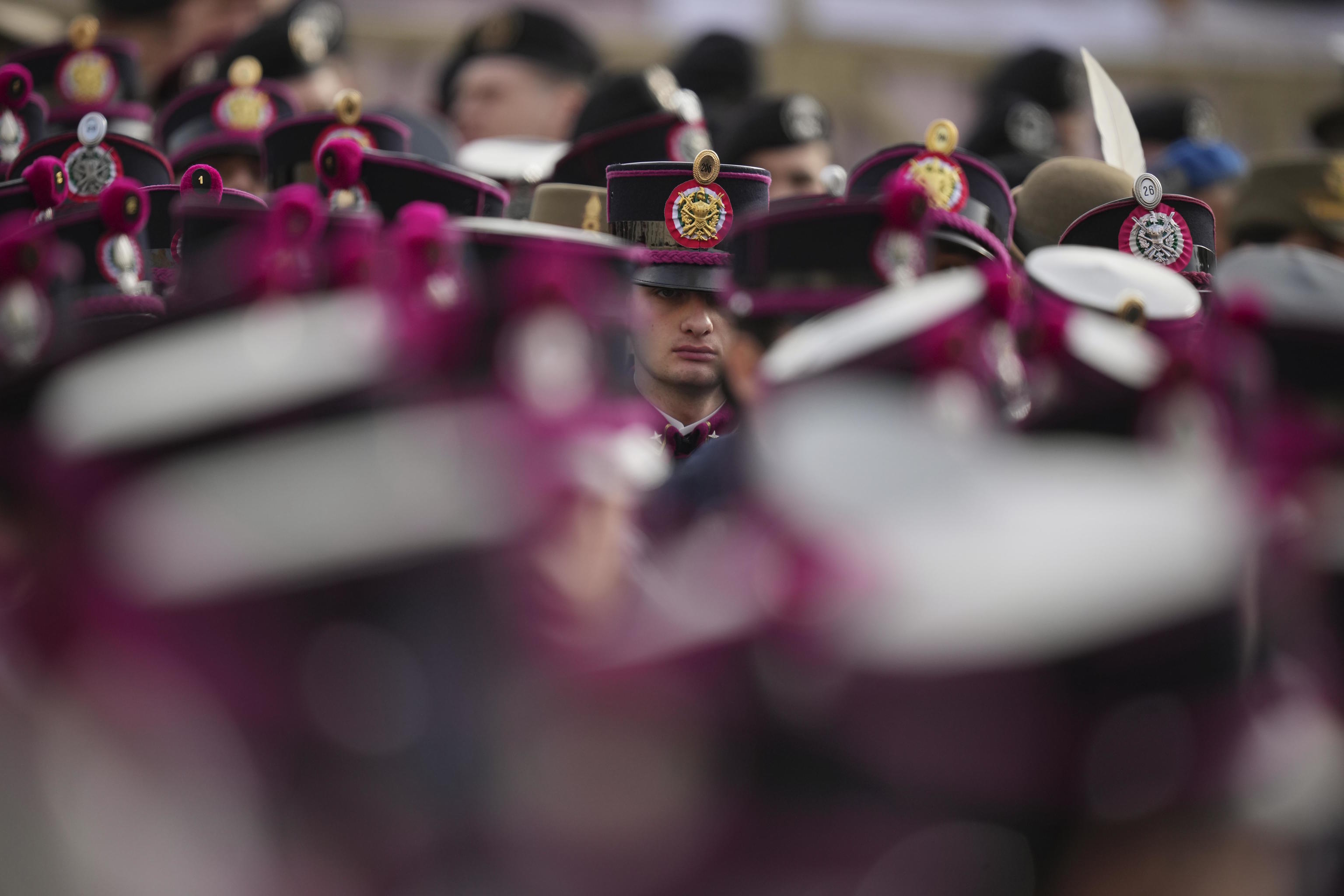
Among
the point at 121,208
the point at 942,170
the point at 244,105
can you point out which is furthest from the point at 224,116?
the point at 942,170

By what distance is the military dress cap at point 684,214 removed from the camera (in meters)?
3.32

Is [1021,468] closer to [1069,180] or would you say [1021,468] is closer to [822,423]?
[822,423]

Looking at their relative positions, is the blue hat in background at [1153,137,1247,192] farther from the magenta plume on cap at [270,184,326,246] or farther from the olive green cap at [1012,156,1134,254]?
the magenta plume on cap at [270,184,326,246]

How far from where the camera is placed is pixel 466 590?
1.38 m

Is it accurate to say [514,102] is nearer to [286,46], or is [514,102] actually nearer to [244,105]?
[286,46]

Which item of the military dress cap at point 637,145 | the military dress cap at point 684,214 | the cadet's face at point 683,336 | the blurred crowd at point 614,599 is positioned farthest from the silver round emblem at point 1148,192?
the blurred crowd at point 614,599

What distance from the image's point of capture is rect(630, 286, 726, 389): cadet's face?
3342 millimetres

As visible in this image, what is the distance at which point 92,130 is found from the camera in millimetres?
3316

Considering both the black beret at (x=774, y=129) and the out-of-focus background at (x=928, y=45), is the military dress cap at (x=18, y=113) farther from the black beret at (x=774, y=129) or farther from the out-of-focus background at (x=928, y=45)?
the out-of-focus background at (x=928, y=45)

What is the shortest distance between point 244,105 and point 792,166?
4.69 feet

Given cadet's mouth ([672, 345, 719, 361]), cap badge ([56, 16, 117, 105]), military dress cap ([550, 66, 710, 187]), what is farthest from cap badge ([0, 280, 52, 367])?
cap badge ([56, 16, 117, 105])

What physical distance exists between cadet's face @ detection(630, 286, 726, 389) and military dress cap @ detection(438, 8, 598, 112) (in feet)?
7.18

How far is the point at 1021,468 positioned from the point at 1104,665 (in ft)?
0.65

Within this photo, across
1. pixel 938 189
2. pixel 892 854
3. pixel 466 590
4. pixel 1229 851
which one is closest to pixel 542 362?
pixel 466 590
